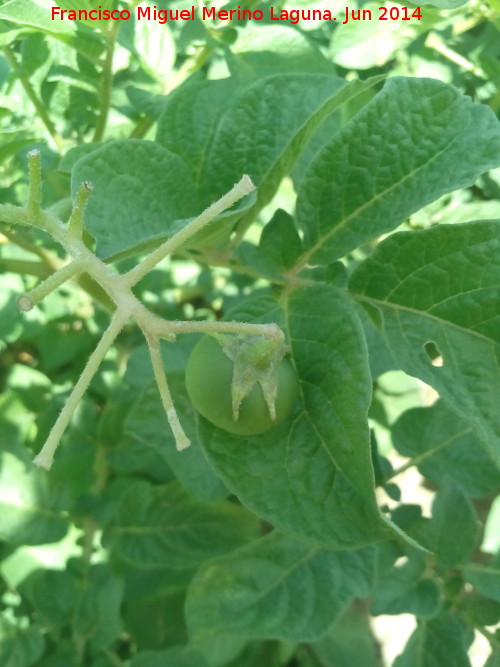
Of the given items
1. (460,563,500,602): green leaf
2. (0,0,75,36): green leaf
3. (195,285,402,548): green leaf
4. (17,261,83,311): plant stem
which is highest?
(0,0,75,36): green leaf

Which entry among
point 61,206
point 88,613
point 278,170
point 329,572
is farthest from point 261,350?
point 88,613

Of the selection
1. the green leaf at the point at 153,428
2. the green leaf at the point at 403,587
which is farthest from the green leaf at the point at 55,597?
the green leaf at the point at 403,587

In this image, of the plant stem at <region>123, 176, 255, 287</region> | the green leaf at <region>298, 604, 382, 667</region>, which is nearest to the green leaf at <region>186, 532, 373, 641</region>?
the green leaf at <region>298, 604, 382, 667</region>

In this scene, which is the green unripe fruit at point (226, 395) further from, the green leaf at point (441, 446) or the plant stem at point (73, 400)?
the green leaf at point (441, 446)

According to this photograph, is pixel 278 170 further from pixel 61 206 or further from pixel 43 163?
pixel 43 163

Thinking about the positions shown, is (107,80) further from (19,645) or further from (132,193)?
(19,645)

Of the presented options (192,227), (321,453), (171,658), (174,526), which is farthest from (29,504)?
(192,227)

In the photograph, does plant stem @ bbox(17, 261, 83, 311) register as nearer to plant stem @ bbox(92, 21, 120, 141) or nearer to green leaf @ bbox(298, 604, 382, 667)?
plant stem @ bbox(92, 21, 120, 141)
